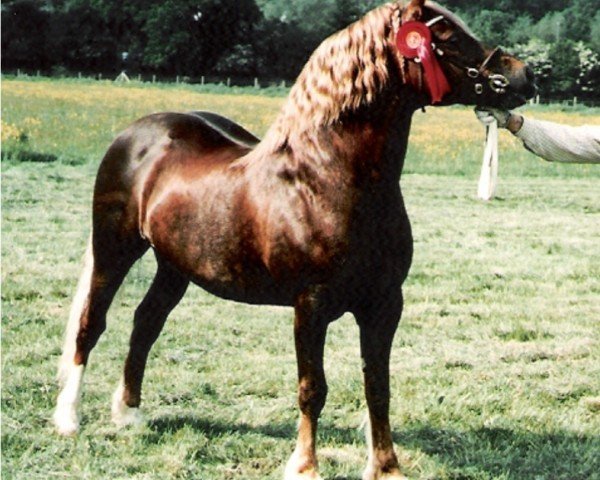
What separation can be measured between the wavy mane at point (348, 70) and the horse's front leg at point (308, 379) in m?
0.81

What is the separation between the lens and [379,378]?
13.1 feet

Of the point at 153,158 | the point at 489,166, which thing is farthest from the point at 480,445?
the point at 153,158

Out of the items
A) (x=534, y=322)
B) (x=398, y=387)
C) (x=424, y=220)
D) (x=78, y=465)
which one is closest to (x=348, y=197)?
(x=78, y=465)

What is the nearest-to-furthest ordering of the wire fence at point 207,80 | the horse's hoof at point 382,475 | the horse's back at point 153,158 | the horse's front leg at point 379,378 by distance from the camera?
the horse's front leg at point 379,378
the horse's hoof at point 382,475
the horse's back at point 153,158
the wire fence at point 207,80

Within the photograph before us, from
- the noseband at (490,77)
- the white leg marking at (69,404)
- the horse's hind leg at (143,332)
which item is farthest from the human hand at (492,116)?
the white leg marking at (69,404)

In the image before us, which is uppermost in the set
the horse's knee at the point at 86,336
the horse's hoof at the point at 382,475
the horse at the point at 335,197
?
the horse at the point at 335,197

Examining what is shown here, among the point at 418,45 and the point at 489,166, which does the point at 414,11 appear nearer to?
the point at 418,45

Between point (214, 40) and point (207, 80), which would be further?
point (207, 80)

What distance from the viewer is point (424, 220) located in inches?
471

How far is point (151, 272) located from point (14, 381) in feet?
10.8

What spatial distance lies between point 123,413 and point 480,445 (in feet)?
6.47

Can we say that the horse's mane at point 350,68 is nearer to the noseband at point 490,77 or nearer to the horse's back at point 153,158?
the noseband at point 490,77

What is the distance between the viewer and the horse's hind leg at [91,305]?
480 centimetres

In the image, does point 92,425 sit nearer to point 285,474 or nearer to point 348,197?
point 285,474
